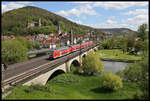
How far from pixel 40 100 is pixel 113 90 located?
11942mm

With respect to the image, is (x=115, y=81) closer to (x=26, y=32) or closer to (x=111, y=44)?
(x=111, y=44)

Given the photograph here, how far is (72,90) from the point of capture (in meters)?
23.6

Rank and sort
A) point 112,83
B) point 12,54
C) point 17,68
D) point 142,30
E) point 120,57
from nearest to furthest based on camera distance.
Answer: point 112,83 → point 17,68 → point 12,54 → point 120,57 → point 142,30

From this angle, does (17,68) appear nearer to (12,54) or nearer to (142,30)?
(12,54)

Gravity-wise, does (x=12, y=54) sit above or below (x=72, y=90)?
above

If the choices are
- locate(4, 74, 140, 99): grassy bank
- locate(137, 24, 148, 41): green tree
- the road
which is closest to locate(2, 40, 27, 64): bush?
the road

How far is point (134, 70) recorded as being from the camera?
2250 cm

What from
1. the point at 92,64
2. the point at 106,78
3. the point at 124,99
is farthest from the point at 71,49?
the point at 124,99

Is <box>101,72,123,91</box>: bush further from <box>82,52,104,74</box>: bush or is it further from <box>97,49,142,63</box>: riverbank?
<box>97,49,142,63</box>: riverbank

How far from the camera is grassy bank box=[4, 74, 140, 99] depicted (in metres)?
16.5

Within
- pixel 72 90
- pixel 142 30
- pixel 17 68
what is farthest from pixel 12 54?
pixel 142 30

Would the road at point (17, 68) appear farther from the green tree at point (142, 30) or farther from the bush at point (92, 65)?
the green tree at point (142, 30)

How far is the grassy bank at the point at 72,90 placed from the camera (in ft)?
54.0

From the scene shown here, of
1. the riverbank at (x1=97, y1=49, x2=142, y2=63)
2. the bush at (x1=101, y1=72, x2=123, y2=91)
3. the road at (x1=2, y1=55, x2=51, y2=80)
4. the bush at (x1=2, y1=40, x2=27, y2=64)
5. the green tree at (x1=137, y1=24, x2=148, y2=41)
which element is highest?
the green tree at (x1=137, y1=24, x2=148, y2=41)
